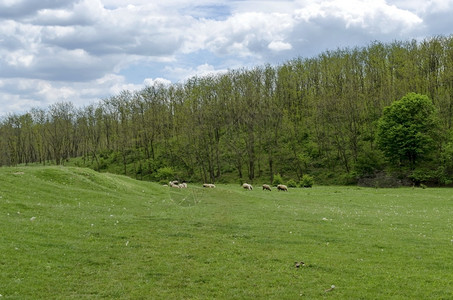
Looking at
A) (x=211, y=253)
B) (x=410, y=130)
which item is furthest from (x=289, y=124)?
(x=211, y=253)

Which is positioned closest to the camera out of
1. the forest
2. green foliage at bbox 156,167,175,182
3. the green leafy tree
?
the green leafy tree

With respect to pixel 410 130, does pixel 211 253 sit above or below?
below

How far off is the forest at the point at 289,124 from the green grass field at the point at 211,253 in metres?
48.1

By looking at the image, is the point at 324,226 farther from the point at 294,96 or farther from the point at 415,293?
the point at 294,96

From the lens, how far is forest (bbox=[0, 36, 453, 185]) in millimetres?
75438

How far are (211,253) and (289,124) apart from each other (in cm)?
7739

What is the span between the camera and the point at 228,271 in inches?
545

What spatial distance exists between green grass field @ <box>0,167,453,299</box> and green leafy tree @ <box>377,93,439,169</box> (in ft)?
143

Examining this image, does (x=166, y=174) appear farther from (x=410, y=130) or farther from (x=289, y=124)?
(x=410, y=130)

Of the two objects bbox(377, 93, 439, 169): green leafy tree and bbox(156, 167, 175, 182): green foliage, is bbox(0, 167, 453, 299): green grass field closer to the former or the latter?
bbox(377, 93, 439, 169): green leafy tree

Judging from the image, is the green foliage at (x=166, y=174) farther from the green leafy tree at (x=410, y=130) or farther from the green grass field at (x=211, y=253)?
the green grass field at (x=211, y=253)

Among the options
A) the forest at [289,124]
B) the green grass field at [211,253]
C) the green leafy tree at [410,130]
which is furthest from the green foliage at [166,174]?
the green grass field at [211,253]

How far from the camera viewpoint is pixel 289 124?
299ft

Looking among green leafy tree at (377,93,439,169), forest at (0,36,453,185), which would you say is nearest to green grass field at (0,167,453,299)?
green leafy tree at (377,93,439,169)
